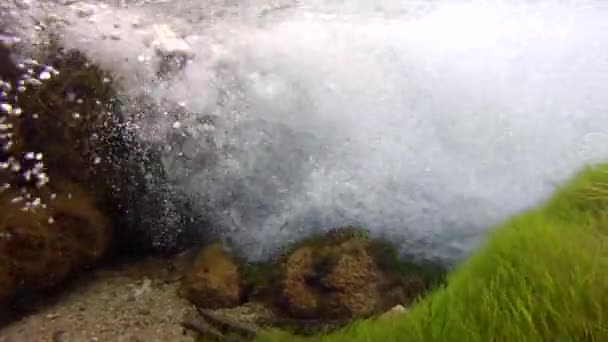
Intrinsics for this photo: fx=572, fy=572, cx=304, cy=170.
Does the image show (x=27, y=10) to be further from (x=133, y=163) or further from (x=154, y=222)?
(x=154, y=222)

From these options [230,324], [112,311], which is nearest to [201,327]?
[230,324]

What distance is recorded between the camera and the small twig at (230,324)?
4.00m

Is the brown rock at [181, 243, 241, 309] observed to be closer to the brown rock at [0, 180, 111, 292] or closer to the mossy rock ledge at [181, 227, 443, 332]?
the mossy rock ledge at [181, 227, 443, 332]

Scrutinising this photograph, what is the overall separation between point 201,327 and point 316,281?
3.15 feet

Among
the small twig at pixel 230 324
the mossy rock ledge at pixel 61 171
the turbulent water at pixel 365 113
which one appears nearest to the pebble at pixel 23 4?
the turbulent water at pixel 365 113

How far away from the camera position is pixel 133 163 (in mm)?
5188

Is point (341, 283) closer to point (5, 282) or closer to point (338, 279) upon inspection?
point (338, 279)

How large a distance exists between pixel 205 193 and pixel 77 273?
134cm

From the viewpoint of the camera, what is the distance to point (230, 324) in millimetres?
4105

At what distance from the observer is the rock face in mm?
4348

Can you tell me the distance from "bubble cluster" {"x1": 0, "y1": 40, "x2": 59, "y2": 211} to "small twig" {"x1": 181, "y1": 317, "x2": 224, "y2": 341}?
153 centimetres

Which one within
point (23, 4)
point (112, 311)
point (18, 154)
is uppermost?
point (23, 4)

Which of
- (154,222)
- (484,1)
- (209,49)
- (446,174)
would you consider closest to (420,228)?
(446,174)

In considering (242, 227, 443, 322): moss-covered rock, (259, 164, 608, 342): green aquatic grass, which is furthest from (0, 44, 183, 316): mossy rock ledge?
(259, 164, 608, 342): green aquatic grass
